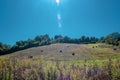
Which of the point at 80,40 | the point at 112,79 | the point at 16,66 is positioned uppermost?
the point at 80,40

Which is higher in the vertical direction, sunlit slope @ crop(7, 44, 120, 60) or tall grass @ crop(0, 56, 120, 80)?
sunlit slope @ crop(7, 44, 120, 60)

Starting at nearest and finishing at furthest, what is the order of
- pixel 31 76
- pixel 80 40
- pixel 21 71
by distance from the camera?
pixel 31 76 → pixel 21 71 → pixel 80 40

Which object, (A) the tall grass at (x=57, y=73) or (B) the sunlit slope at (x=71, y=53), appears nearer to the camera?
(A) the tall grass at (x=57, y=73)

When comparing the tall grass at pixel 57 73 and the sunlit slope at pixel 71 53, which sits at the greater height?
the sunlit slope at pixel 71 53

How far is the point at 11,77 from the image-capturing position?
46.5ft

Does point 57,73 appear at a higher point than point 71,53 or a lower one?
lower

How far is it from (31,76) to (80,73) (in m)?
3.05

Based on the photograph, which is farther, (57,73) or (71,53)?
(71,53)

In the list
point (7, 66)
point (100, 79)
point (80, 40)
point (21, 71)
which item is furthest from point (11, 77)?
point (80, 40)

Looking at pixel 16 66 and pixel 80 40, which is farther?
pixel 80 40

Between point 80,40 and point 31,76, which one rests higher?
point 80,40

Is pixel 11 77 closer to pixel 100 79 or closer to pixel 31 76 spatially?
pixel 31 76

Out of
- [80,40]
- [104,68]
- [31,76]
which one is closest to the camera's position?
[31,76]

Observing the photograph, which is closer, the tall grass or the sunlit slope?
the tall grass
